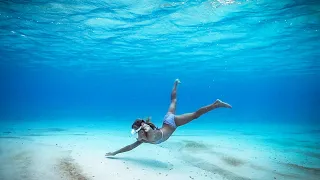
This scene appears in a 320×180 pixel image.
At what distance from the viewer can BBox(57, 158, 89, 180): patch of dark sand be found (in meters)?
6.27

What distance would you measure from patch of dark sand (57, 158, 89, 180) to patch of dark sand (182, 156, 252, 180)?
13.8 feet

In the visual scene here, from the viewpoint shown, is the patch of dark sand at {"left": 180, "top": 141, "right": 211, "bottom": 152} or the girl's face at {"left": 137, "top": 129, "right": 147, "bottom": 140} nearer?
the girl's face at {"left": 137, "top": 129, "right": 147, "bottom": 140}

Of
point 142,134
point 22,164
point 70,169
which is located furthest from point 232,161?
point 22,164

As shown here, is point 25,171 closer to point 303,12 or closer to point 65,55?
point 303,12

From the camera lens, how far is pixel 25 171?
254 inches

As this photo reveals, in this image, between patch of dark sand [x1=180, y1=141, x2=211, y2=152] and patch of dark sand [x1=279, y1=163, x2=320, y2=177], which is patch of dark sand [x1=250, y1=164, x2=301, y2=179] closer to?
patch of dark sand [x1=279, y1=163, x2=320, y2=177]

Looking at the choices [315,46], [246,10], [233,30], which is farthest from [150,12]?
[315,46]

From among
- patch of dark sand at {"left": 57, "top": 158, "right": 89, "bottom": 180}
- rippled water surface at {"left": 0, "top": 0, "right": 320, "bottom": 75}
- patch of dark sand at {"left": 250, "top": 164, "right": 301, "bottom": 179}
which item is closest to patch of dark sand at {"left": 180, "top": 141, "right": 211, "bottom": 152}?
patch of dark sand at {"left": 250, "top": 164, "right": 301, "bottom": 179}

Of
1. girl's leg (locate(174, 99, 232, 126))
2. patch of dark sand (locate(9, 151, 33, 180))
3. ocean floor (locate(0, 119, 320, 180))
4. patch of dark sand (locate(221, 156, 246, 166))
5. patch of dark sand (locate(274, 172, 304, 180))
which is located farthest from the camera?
patch of dark sand (locate(221, 156, 246, 166))

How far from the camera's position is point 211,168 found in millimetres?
8148

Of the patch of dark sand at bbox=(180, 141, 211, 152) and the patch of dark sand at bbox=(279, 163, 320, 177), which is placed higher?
the patch of dark sand at bbox=(279, 163, 320, 177)

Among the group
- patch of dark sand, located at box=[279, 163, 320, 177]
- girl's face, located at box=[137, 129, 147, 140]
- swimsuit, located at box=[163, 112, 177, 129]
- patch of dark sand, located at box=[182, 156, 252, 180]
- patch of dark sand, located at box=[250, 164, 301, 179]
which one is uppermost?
swimsuit, located at box=[163, 112, 177, 129]

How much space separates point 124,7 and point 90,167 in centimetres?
1167

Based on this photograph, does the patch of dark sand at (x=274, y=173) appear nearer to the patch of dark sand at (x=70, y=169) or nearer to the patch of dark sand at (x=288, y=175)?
the patch of dark sand at (x=288, y=175)
